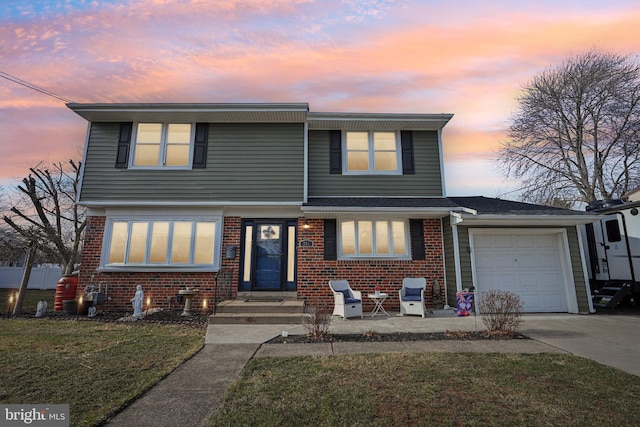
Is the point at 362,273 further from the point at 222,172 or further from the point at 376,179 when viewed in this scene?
the point at 222,172

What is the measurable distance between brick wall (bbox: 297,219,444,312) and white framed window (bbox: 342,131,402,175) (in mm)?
2711

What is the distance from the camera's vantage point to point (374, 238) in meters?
9.30

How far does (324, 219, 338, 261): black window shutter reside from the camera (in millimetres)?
9133

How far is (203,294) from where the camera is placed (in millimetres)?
8938

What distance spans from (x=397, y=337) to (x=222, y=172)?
681 centimetres

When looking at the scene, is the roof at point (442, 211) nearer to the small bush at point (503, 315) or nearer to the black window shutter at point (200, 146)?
the small bush at point (503, 315)

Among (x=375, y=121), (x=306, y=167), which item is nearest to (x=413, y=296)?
(x=306, y=167)

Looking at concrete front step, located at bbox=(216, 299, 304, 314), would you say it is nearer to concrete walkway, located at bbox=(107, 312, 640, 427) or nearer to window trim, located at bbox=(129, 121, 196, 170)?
concrete walkway, located at bbox=(107, 312, 640, 427)

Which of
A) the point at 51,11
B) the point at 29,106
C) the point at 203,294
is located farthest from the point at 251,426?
the point at 29,106

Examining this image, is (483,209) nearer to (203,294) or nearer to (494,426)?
(494,426)

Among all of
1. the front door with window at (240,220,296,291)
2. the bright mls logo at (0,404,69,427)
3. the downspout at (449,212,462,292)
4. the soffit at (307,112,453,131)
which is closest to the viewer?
the bright mls logo at (0,404,69,427)

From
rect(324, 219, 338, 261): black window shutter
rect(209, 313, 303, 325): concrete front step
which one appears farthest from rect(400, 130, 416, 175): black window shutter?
rect(209, 313, 303, 325): concrete front step

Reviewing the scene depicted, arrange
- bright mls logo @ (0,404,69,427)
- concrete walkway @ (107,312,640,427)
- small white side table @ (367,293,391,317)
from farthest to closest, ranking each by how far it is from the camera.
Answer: small white side table @ (367,293,391,317)
concrete walkway @ (107,312,640,427)
bright mls logo @ (0,404,69,427)

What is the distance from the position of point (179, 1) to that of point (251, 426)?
32.3ft
